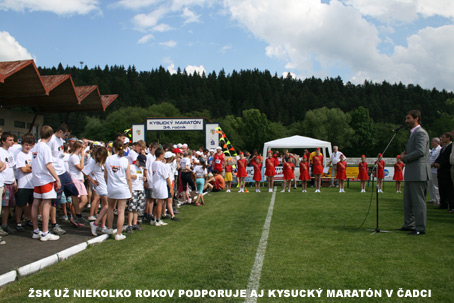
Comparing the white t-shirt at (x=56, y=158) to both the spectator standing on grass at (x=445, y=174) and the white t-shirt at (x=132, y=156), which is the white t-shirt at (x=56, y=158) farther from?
the spectator standing on grass at (x=445, y=174)

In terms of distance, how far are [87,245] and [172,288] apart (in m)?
3.00

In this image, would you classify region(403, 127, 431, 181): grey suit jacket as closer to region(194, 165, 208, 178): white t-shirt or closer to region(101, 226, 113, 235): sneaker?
region(101, 226, 113, 235): sneaker

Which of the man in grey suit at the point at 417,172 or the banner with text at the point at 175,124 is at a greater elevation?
the banner with text at the point at 175,124

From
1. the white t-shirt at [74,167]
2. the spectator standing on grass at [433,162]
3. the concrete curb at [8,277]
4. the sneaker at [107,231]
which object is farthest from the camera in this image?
the spectator standing on grass at [433,162]

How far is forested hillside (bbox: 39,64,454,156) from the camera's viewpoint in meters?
94.8

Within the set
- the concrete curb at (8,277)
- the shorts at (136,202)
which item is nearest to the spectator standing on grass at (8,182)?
the shorts at (136,202)

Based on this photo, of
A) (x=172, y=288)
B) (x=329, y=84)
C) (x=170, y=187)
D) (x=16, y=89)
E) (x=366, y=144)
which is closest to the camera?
(x=172, y=288)

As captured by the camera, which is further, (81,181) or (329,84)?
(329,84)

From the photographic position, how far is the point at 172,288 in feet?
14.1

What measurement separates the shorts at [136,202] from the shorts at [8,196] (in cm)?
230

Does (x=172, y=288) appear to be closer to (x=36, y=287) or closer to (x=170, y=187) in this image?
(x=36, y=287)

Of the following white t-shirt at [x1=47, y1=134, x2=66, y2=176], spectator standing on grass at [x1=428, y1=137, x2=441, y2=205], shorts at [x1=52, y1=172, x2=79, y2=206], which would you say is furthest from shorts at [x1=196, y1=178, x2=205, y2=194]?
spectator standing on grass at [x1=428, y1=137, x2=441, y2=205]

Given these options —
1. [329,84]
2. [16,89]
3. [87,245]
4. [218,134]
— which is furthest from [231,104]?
[87,245]

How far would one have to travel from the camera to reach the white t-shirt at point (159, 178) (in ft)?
28.5
